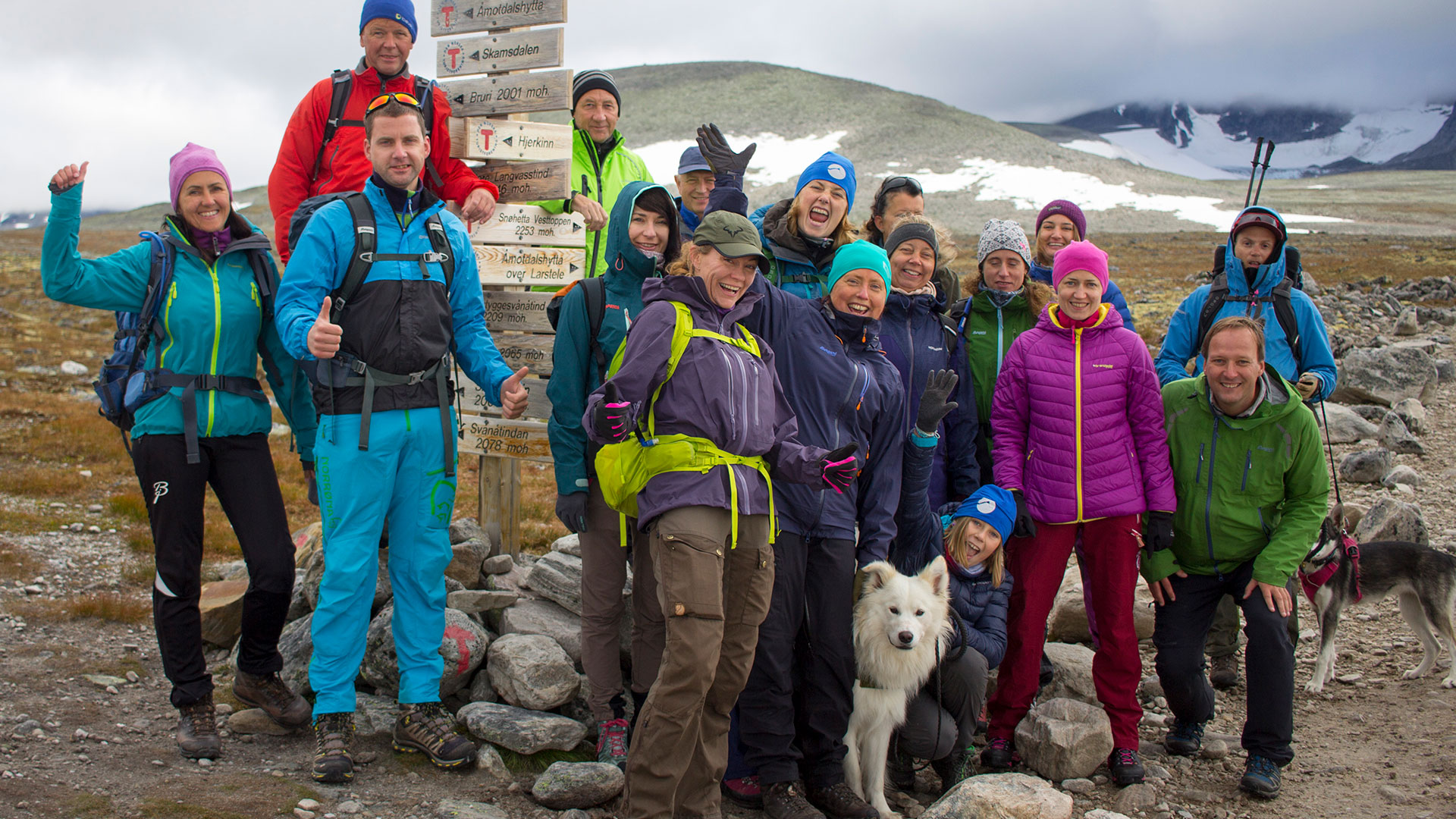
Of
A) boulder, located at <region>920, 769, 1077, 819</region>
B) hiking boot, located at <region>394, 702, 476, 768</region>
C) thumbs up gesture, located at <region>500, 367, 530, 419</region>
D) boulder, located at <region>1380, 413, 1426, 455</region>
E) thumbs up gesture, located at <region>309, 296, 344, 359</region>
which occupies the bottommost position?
hiking boot, located at <region>394, 702, 476, 768</region>

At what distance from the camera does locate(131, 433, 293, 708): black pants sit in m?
4.34

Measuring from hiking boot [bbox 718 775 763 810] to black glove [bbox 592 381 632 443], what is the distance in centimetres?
199

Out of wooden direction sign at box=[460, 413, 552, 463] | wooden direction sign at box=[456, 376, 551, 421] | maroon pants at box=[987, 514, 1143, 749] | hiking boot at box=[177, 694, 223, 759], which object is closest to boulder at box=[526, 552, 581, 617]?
wooden direction sign at box=[460, 413, 552, 463]

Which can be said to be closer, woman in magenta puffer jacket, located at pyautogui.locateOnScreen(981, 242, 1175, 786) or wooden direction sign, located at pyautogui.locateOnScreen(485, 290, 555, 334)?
woman in magenta puffer jacket, located at pyautogui.locateOnScreen(981, 242, 1175, 786)

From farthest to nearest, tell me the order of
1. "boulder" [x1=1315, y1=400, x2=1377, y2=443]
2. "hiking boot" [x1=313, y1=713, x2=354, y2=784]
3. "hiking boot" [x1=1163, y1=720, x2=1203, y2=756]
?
"boulder" [x1=1315, y1=400, x2=1377, y2=443], "hiking boot" [x1=1163, y1=720, x2=1203, y2=756], "hiking boot" [x1=313, y1=713, x2=354, y2=784]

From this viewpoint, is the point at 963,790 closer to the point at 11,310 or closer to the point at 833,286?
the point at 833,286

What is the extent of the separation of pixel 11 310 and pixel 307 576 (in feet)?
99.8

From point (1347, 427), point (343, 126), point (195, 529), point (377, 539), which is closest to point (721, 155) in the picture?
point (343, 126)

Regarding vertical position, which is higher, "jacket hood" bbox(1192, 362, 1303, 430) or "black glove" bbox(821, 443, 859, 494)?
"jacket hood" bbox(1192, 362, 1303, 430)

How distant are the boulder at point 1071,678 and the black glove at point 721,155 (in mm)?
3670

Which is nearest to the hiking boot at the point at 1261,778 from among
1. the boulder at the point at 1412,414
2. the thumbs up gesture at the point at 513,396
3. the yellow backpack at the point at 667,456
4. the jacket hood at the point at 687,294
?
the yellow backpack at the point at 667,456

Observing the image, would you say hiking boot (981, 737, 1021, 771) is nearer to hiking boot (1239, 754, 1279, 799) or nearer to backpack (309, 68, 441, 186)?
hiking boot (1239, 754, 1279, 799)

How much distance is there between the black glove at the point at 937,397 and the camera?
4.36 metres

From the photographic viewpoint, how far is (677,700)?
3.60 m
